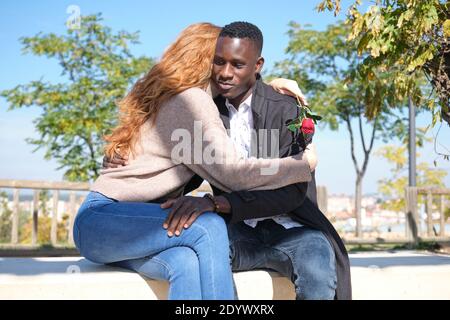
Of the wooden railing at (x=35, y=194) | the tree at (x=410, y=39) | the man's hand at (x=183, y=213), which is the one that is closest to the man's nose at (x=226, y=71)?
the man's hand at (x=183, y=213)

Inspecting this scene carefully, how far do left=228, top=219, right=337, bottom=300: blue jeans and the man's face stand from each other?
62cm

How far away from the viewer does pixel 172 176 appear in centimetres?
229

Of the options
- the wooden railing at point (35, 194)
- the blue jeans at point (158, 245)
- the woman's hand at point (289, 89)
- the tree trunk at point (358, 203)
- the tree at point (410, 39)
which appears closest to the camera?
the blue jeans at point (158, 245)

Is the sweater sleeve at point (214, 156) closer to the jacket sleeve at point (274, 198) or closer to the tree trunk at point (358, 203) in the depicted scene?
the jacket sleeve at point (274, 198)

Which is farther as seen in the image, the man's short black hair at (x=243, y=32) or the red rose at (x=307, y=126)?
the man's short black hair at (x=243, y=32)

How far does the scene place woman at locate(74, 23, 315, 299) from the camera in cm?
201

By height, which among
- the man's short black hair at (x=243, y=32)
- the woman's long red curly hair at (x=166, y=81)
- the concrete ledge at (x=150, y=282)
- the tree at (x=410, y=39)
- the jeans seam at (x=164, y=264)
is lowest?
the concrete ledge at (x=150, y=282)

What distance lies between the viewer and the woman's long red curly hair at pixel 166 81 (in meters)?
2.36

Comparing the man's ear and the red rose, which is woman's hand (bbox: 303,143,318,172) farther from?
the man's ear

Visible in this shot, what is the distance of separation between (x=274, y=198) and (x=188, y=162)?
38cm

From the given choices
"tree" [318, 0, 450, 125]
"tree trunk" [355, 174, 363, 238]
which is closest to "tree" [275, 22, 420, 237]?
"tree trunk" [355, 174, 363, 238]

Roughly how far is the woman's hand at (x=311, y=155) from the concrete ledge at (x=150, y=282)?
506mm

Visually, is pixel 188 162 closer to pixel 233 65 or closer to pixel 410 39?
pixel 233 65

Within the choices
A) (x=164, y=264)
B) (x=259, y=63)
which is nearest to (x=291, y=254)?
(x=164, y=264)
